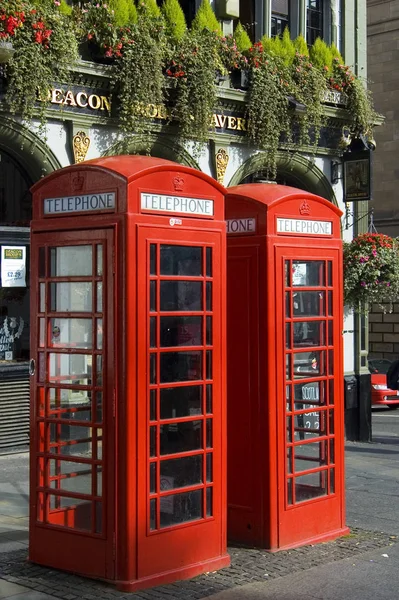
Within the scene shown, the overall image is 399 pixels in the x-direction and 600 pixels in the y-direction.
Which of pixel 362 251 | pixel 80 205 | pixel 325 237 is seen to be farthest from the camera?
pixel 362 251

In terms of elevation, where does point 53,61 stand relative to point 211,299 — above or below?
above

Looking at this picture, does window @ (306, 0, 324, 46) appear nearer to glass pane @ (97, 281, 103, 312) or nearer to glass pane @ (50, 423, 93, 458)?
glass pane @ (97, 281, 103, 312)

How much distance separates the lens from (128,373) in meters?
6.07

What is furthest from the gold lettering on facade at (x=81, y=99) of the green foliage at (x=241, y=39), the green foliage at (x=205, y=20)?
the green foliage at (x=241, y=39)

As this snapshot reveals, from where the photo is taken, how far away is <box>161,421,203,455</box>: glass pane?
634 cm

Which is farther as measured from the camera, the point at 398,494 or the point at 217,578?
the point at 398,494

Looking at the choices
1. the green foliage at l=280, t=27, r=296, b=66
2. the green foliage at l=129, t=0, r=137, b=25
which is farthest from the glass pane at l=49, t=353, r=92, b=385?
the green foliage at l=280, t=27, r=296, b=66

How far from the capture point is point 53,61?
36.3 ft

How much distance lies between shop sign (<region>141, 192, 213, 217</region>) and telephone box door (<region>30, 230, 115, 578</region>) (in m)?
0.36

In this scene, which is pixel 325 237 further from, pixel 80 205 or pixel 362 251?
pixel 362 251

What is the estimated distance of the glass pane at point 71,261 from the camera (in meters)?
6.30

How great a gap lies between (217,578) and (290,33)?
34.5ft

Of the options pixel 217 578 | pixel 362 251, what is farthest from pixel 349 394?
pixel 217 578

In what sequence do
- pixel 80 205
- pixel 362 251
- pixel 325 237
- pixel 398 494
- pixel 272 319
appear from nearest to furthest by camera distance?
pixel 80 205 < pixel 272 319 < pixel 325 237 < pixel 398 494 < pixel 362 251
